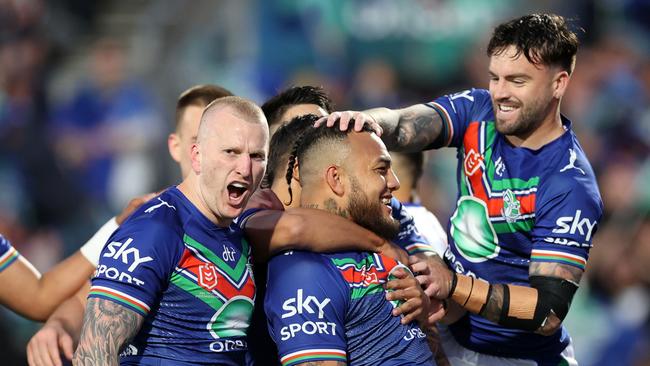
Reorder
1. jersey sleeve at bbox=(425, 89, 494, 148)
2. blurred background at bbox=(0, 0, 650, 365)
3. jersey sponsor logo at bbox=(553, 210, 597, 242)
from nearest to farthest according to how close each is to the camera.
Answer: jersey sponsor logo at bbox=(553, 210, 597, 242) → jersey sleeve at bbox=(425, 89, 494, 148) → blurred background at bbox=(0, 0, 650, 365)

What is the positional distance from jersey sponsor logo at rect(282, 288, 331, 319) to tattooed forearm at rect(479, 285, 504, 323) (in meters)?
0.98

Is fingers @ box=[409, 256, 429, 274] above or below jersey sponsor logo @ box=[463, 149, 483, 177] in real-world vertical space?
below

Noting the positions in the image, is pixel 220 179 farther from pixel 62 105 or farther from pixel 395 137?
pixel 62 105

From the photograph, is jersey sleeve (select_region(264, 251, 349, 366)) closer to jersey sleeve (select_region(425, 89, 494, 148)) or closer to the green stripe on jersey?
the green stripe on jersey

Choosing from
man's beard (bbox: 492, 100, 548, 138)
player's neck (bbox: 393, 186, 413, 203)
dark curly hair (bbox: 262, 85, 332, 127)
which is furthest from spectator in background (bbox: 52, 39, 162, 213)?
man's beard (bbox: 492, 100, 548, 138)

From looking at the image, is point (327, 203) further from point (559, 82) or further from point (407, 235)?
point (559, 82)

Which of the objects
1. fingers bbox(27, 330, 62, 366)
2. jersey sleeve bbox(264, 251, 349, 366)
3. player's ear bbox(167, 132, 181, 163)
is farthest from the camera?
player's ear bbox(167, 132, 181, 163)

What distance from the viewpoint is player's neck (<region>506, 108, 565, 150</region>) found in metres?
5.16

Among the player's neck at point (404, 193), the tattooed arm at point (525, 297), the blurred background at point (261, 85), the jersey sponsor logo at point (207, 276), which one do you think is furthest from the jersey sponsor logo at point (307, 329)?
the blurred background at point (261, 85)

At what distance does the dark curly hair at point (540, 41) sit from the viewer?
5.06m

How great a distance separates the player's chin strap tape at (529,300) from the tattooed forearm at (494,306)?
0.02m

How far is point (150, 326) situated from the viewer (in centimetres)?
417

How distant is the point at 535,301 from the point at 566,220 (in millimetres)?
408

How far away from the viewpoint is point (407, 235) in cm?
509
